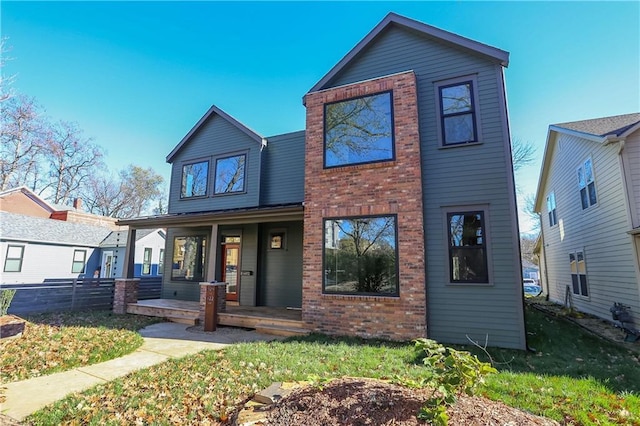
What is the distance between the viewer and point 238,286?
11102mm

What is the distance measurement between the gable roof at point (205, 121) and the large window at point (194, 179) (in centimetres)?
82

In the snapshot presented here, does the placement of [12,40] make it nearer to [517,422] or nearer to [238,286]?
[238,286]

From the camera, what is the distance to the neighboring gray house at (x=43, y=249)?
16.8 metres

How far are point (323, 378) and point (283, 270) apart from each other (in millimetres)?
7174

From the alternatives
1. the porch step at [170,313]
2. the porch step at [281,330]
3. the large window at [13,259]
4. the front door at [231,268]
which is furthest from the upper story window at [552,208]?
the large window at [13,259]

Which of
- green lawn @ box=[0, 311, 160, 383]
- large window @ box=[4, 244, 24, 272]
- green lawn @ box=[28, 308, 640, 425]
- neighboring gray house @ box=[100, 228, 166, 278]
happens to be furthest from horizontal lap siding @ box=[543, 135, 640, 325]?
large window @ box=[4, 244, 24, 272]

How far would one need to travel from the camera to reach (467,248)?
22.7 feet

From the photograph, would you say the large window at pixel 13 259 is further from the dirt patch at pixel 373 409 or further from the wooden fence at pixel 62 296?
the dirt patch at pixel 373 409

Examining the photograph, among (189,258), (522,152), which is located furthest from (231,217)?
(522,152)

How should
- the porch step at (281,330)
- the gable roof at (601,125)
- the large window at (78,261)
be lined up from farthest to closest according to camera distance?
the large window at (78,261) < the gable roof at (601,125) < the porch step at (281,330)

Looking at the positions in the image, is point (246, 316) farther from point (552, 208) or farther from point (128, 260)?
point (552, 208)

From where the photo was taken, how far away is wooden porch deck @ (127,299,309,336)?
7.96 m

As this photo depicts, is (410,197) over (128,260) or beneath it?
over

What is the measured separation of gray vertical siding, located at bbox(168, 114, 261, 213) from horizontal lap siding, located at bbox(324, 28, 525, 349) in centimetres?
612
